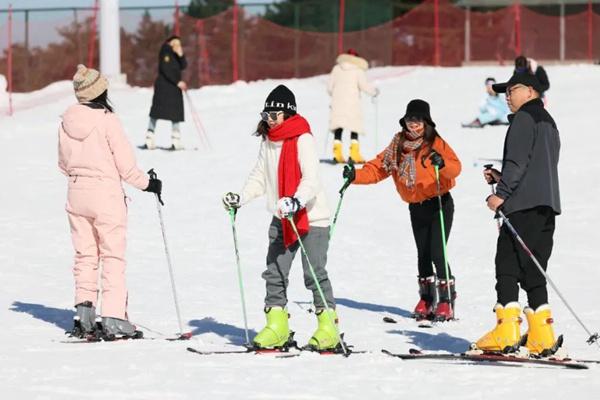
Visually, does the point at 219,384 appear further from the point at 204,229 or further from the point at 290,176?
the point at 204,229

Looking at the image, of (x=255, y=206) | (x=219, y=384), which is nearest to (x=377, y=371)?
(x=219, y=384)

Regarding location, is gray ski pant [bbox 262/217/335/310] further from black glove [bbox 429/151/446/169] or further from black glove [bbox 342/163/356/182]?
black glove [bbox 429/151/446/169]

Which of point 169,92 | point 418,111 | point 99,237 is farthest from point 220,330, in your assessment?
point 169,92

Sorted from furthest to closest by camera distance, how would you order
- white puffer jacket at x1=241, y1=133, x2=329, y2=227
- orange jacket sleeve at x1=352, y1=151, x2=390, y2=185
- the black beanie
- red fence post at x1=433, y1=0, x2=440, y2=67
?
red fence post at x1=433, y1=0, x2=440, y2=67 < orange jacket sleeve at x1=352, y1=151, x2=390, y2=185 < the black beanie < white puffer jacket at x1=241, y1=133, x2=329, y2=227

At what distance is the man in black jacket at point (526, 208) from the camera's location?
8.56 metres

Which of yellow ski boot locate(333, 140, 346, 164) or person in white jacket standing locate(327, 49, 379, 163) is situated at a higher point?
person in white jacket standing locate(327, 49, 379, 163)

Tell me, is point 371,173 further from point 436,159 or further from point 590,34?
point 590,34

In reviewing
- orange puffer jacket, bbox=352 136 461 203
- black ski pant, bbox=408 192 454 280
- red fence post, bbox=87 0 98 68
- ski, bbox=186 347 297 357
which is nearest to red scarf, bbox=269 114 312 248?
ski, bbox=186 347 297 357

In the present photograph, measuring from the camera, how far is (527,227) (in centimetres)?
866

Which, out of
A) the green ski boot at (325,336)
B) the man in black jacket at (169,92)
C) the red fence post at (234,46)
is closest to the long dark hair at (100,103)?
the green ski boot at (325,336)

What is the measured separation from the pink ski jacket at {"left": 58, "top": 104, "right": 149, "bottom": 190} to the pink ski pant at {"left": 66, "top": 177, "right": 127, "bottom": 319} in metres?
0.06

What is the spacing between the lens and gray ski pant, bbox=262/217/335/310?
897cm

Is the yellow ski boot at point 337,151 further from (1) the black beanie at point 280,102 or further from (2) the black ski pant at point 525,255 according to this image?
(2) the black ski pant at point 525,255

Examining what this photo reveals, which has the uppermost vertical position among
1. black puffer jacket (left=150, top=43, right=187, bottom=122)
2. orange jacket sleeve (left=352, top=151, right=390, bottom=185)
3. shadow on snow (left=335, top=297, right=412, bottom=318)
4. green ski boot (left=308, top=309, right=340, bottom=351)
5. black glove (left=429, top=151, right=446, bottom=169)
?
black puffer jacket (left=150, top=43, right=187, bottom=122)
